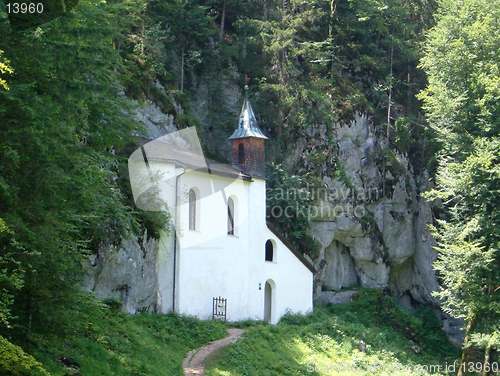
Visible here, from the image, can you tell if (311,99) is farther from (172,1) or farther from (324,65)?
(172,1)

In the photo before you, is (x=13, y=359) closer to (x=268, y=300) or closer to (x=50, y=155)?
(x=50, y=155)

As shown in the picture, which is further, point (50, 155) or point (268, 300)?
point (268, 300)

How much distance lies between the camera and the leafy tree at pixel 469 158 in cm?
2753

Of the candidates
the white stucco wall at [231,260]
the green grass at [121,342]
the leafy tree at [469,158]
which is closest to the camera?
the green grass at [121,342]

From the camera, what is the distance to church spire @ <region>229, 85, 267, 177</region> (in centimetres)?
3122

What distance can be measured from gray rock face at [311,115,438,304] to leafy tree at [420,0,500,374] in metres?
5.34

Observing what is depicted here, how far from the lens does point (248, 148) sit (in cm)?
3128

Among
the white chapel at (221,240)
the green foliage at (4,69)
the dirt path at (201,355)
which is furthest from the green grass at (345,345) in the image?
the green foliage at (4,69)

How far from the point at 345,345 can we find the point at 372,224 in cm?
996

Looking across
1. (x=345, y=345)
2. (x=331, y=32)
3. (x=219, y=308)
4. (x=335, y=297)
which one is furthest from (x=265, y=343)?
(x=331, y=32)

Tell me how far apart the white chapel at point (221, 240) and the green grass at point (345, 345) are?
1.77 metres

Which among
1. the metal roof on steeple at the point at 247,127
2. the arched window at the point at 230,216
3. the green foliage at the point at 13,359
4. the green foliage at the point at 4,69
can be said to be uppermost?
the metal roof on steeple at the point at 247,127

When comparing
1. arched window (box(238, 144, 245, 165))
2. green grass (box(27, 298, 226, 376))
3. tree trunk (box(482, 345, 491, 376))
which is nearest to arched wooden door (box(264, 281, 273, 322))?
arched window (box(238, 144, 245, 165))

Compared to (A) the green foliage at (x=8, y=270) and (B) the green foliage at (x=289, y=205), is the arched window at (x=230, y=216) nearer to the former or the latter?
(B) the green foliage at (x=289, y=205)
